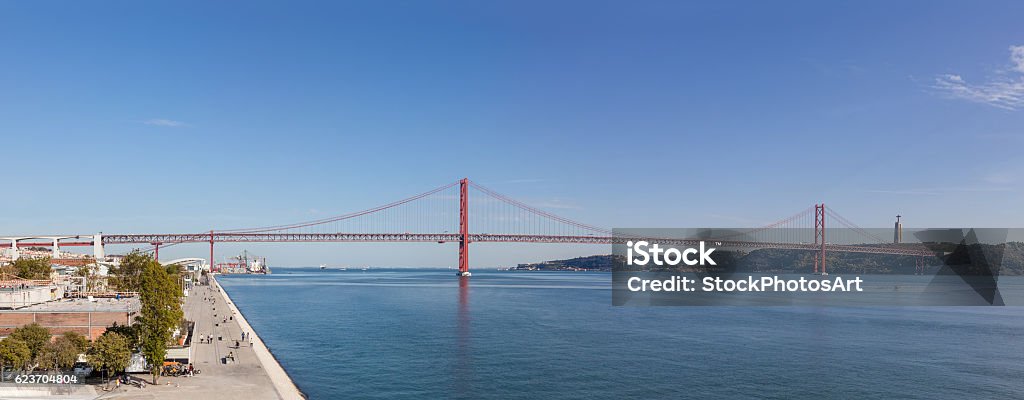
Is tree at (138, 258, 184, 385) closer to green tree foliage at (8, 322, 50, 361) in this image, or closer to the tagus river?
green tree foliage at (8, 322, 50, 361)

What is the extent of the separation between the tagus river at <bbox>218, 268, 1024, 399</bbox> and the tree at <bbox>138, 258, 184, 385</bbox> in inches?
227

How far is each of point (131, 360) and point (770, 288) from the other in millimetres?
103646

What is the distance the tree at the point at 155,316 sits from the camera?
85.9ft

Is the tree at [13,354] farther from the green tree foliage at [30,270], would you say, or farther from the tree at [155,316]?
the green tree foliage at [30,270]

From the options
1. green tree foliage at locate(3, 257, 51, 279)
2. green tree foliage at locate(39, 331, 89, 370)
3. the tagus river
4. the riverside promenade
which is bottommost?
the tagus river

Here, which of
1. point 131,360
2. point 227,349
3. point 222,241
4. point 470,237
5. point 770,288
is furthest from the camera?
point 222,241

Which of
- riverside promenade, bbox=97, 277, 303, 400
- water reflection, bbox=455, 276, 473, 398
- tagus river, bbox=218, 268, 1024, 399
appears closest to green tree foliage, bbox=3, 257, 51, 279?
tagus river, bbox=218, 268, 1024, 399

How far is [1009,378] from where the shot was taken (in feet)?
105

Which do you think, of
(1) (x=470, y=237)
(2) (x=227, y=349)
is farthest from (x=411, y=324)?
(1) (x=470, y=237)

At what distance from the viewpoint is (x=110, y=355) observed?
25.0 meters

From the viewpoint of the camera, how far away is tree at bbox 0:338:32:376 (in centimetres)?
2436

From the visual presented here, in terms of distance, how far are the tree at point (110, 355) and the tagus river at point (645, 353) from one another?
6847 millimetres

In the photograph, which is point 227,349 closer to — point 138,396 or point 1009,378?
point 138,396

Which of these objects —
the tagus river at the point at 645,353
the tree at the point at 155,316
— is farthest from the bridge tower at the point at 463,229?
the tree at the point at 155,316
